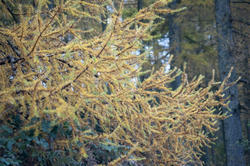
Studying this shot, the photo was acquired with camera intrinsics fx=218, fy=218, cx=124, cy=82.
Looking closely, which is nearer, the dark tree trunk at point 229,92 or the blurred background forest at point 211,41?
the dark tree trunk at point 229,92

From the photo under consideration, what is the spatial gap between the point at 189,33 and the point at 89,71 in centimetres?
1329

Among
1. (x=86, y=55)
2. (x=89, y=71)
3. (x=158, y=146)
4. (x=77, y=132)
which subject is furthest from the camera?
(x=158, y=146)

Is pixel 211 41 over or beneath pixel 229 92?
over

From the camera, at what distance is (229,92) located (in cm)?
823

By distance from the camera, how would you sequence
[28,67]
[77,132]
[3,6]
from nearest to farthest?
[77,132], [28,67], [3,6]

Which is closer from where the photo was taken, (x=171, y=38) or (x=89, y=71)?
(x=89, y=71)

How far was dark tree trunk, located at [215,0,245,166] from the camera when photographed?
26.6 feet

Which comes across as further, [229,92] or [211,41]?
[211,41]

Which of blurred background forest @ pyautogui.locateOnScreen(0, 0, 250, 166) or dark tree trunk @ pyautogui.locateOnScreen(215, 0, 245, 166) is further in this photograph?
blurred background forest @ pyautogui.locateOnScreen(0, 0, 250, 166)

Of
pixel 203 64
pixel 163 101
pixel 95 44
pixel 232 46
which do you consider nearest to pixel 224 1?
pixel 232 46

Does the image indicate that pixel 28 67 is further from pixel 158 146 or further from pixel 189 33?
pixel 189 33

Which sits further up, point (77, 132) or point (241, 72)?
point (241, 72)

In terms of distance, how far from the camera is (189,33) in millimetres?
14305

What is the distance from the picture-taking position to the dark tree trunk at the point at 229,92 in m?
8.09
